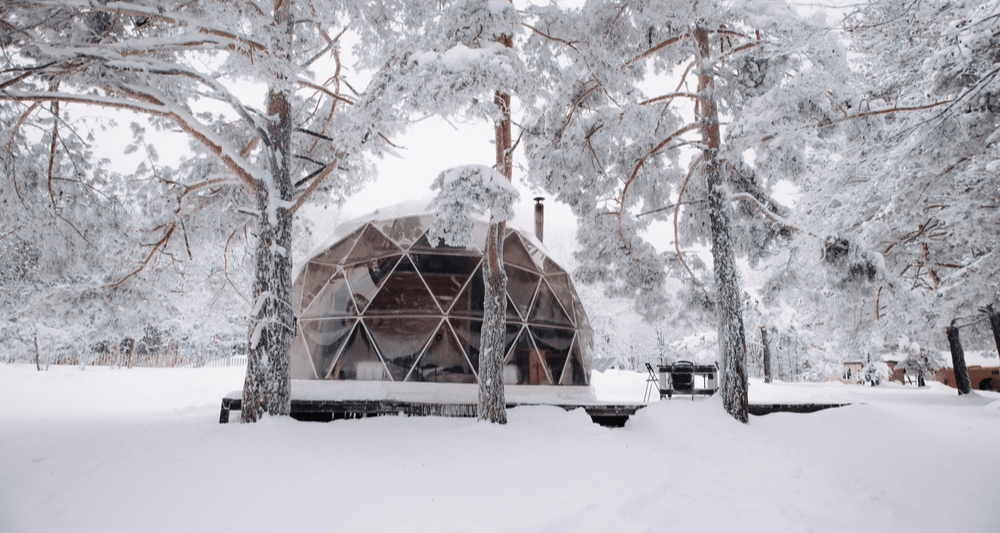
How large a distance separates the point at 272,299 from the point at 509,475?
4.26m

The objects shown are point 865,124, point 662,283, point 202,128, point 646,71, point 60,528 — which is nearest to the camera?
point 60,528

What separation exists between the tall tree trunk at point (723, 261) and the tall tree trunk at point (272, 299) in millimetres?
6840

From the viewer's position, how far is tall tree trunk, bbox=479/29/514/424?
6992 mm

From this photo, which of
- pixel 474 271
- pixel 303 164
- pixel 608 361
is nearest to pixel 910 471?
pixel 474 271

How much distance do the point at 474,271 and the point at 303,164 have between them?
423 cm

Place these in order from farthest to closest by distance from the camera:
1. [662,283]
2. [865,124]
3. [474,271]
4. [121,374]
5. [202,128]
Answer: [121,374]
[662,283]
[474,271]
[865,124]
[202,128]

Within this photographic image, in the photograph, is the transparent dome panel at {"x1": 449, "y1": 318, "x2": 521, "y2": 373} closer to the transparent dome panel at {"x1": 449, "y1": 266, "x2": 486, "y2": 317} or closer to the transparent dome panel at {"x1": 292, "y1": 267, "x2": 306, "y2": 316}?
the transparent dome panel at {"x1": 449, "y1": 266, "x2": 486, "y2": 317}

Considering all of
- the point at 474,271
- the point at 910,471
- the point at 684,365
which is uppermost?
the point at 474,271

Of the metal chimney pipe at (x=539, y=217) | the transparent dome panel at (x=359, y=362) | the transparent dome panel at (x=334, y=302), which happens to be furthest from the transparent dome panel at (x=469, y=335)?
the metal chimney pipe at (x=539, y=217)

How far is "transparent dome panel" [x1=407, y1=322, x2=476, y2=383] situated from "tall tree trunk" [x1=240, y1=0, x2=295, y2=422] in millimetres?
2477

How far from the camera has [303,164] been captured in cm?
1007

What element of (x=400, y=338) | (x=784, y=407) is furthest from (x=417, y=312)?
(x=784, y=407)

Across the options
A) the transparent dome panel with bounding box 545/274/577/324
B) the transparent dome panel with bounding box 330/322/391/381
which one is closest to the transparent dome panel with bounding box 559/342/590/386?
→ the transparent dome panel with bounding box 545/274/577/324

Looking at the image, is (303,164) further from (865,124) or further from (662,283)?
(865,124)
